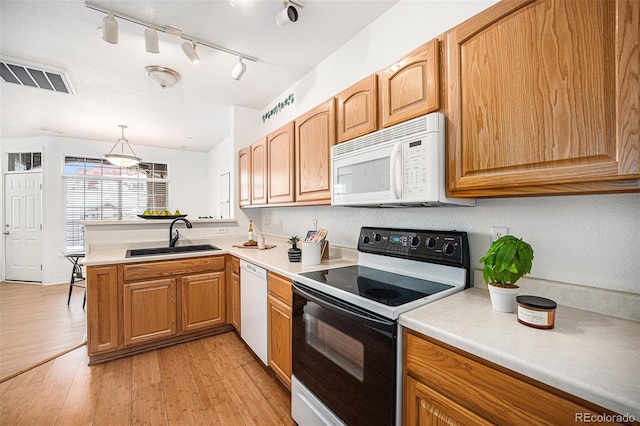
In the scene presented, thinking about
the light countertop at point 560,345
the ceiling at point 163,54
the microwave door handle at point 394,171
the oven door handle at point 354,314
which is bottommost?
the oven door handle at point 354,314

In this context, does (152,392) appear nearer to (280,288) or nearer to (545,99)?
(280,288)

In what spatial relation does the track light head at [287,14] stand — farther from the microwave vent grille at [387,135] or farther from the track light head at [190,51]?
the microwave vent grille at [387,135]

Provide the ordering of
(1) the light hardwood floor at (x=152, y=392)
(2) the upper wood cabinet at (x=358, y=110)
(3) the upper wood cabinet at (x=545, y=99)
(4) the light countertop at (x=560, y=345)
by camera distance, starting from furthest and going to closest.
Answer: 1. (1) the light hardwood floor at (x=152, y=392)
2. (2) the upper wood cabinet at (x=358, y=110)
3. (3) the upper wood cabinet at (x=545, y=99)
4. (4) the light countertop at (x=560, y=345)

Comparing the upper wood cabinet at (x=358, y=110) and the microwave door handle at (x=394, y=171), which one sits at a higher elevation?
the upper wood cabinet at (x=358, y=110)

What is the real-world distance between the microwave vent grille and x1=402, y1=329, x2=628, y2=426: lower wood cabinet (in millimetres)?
880

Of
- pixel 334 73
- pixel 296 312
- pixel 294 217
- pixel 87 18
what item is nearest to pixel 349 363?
pixel 296 312

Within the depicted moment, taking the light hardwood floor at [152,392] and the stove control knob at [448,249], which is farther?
the light hardwood floor at [152,392]

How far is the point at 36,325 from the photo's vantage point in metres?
3.06

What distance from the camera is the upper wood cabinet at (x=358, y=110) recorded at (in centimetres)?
157

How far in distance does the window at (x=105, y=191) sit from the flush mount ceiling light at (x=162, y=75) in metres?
3.64

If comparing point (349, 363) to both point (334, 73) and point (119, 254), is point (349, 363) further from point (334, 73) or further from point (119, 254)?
point (119, 254)

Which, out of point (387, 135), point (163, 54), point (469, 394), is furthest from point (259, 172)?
point (469, 394)

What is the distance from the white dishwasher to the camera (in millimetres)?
2066

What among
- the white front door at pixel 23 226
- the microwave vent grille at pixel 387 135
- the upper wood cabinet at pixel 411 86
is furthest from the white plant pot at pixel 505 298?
the white front door at pixel 23 226
